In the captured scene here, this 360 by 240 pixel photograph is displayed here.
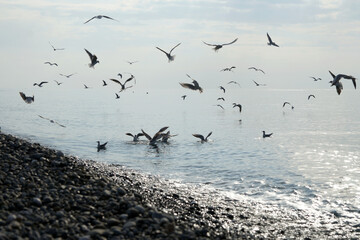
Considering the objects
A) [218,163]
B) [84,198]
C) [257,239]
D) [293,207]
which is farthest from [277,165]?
[84,198]

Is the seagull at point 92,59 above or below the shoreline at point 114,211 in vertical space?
above

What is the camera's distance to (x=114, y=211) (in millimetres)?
9898

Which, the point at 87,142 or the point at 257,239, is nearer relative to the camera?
the point at 257,239

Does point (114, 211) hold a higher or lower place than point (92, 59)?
lower

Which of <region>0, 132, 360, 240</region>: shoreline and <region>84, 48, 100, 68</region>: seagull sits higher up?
<region>84, 48, 100, 68</region>: seagull

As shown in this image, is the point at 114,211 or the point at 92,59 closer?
the point at 114,211

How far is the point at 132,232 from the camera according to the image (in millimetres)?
8547

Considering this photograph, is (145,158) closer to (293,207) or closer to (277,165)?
(277,165)

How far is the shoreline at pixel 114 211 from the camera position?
28.3 feet

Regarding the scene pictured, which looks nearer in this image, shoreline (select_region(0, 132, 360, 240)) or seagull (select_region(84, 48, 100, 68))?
shoreline (select_region(0, 132, 360, 240))

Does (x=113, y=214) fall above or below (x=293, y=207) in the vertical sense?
above

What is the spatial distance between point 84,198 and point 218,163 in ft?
50.3

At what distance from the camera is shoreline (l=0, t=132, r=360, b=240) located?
28.3 feet

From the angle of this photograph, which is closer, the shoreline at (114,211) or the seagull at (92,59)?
the shoreline at (114,211)
